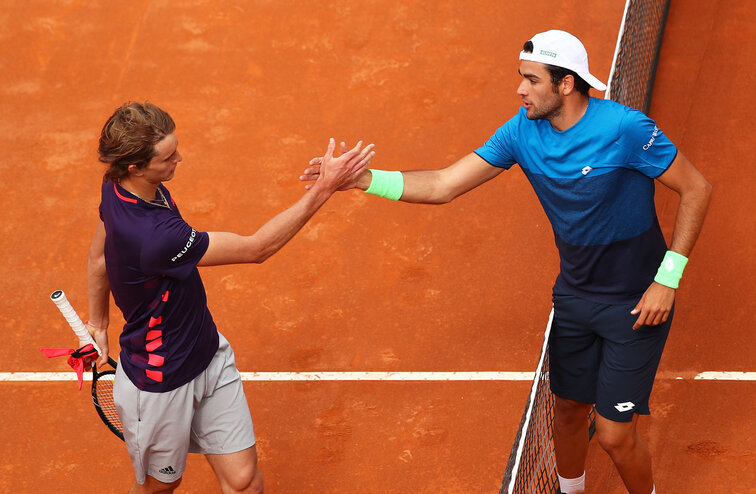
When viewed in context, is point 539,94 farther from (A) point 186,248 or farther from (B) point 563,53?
(A) point 186,248

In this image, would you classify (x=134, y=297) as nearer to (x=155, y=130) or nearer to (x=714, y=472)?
(x=155, y=130)

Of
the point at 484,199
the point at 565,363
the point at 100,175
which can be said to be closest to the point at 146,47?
the point at 100,175

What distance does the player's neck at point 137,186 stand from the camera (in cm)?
388

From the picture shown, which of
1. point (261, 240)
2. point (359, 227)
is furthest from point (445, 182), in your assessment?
point (359, 227)

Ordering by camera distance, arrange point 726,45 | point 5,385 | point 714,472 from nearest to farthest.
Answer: point 714,472
point 5,385
point 726,45

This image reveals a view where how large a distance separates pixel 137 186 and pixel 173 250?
0.31 m

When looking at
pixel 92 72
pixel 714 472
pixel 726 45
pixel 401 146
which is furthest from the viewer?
pixel 92 72

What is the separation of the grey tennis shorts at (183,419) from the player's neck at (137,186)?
836mm

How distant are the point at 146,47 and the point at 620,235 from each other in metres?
5.70

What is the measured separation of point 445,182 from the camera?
4.52m

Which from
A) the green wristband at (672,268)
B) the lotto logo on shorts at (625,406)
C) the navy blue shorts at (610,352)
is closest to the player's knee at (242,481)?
the navy blue shorts at (610,352)

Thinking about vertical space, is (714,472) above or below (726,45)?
below

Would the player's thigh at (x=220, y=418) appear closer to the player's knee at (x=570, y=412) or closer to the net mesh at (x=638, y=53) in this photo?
the player's knee at (x=570, y=412)

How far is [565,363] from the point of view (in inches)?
174
